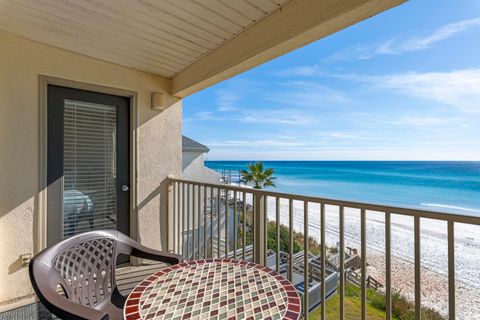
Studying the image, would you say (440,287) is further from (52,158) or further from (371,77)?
(371,77)

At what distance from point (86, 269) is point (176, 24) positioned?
6.21 feet

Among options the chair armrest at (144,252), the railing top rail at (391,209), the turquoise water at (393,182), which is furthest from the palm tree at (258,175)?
the chair armrest at (144,252)

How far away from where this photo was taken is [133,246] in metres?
1.57

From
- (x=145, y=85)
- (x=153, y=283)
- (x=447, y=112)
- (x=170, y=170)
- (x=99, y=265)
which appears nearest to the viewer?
(x=153, y=283)

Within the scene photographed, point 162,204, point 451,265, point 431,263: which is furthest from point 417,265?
point 431,263

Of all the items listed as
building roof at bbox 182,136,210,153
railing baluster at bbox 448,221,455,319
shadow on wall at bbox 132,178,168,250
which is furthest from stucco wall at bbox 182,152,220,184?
railing baluster at bbox 448,221,455,319

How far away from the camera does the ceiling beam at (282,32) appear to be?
1.40 metres

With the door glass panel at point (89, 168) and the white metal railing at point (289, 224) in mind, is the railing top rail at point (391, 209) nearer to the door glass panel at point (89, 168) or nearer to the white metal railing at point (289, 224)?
the white metal railing at point (289, 224)

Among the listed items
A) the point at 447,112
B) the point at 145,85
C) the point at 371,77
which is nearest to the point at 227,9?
the point at 145,85

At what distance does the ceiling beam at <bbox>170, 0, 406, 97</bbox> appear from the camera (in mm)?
1402

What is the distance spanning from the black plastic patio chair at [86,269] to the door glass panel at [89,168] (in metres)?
1.34

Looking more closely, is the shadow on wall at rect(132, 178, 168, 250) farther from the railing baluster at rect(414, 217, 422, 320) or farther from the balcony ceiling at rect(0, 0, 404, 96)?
the railing baluster at rect(414, 217, 422, 320)

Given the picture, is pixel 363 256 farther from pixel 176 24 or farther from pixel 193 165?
pixel 193 165

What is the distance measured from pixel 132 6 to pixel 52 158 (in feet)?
5.57
